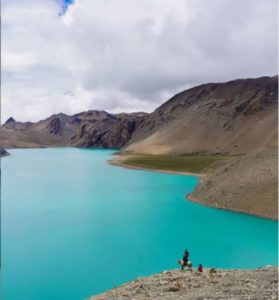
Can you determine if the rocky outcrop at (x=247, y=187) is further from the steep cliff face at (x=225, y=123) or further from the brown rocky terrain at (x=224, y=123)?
the steep cliff face at (x=225, y=123)

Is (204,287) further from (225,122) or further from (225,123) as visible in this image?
(225,122)

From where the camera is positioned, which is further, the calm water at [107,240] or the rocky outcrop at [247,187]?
the rocky outcrop at [247,187]

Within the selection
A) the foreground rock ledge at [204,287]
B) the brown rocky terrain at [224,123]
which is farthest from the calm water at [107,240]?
the brown rocky terrain at [224,123]

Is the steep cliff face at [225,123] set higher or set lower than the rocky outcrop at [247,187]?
higher

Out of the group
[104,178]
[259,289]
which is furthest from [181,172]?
[259,289]

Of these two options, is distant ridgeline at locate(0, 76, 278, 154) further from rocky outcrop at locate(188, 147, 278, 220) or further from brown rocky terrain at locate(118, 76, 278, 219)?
rocky outcrop at locate(188, 147, 278, 220)

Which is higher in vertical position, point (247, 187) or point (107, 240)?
point (247, 187)

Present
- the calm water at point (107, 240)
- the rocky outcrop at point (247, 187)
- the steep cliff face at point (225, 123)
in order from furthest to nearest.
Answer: the steep cliff face at point (225, 123) < the rocky outcrop at point (247, 187) < the calm water at point (107, 240)

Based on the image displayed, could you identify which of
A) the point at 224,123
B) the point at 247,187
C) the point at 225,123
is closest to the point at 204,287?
the point at 247,187
